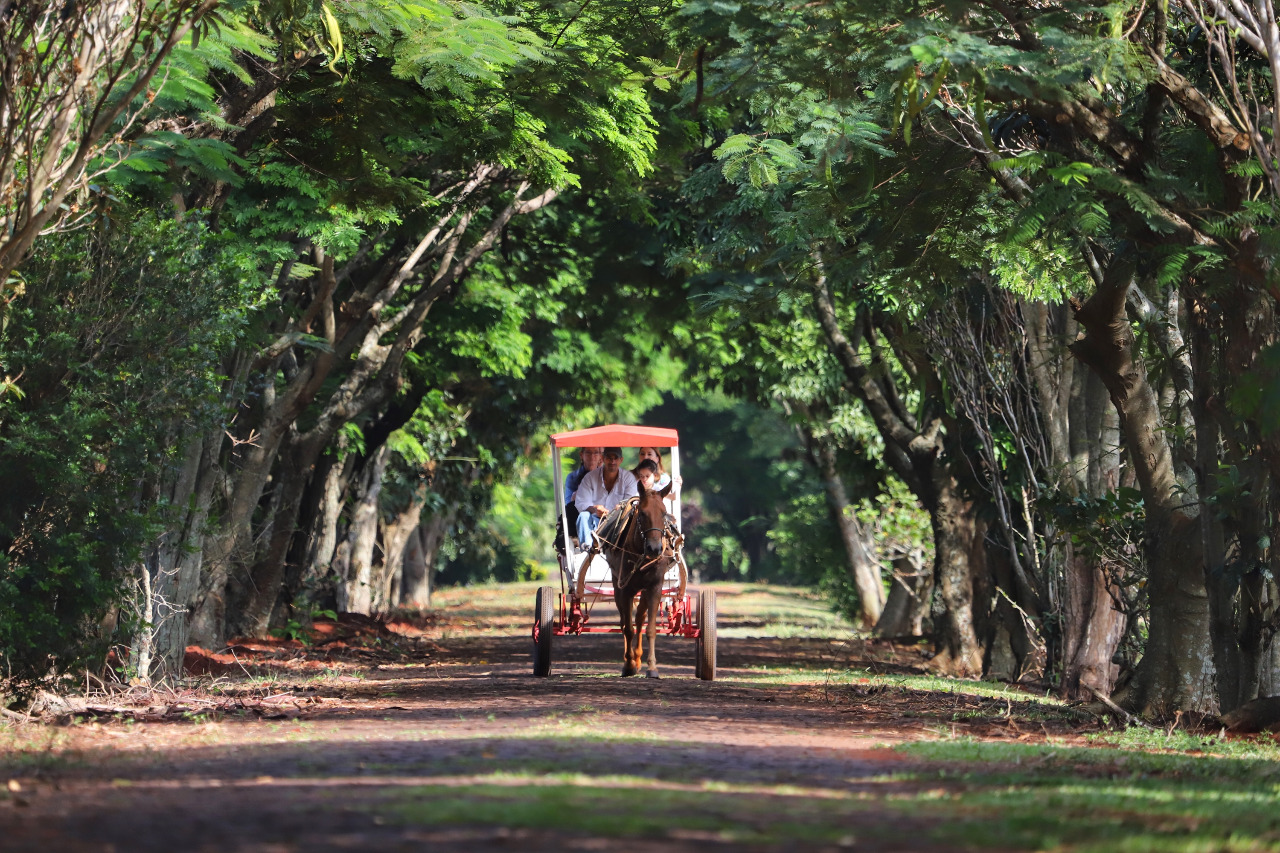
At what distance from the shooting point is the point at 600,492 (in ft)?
58.6

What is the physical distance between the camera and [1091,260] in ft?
47.4

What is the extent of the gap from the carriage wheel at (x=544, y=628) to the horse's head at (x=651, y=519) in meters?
1.71

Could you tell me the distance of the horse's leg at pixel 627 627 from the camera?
54.0 ft

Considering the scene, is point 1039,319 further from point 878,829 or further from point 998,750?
point 878,829

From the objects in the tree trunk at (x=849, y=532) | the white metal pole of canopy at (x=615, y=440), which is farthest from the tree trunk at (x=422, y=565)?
the white metal pole of canopy at (x=615, y=440)

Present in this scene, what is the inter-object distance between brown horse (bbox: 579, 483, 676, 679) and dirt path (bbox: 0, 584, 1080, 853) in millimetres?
909

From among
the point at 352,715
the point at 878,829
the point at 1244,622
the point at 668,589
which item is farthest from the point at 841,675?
the point at 878,829

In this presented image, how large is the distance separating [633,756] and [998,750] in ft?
9.32

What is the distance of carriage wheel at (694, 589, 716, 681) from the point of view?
16.6m

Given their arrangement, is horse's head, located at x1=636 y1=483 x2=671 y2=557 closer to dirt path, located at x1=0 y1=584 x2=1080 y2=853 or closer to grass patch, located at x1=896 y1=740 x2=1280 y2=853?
dirt path, located at x1=0 y1=584 x2=1080 y2=853

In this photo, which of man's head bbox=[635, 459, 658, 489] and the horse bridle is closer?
the horse bridle

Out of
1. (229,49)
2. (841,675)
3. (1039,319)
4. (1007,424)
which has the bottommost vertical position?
(841,675)

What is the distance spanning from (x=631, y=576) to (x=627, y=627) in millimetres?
761

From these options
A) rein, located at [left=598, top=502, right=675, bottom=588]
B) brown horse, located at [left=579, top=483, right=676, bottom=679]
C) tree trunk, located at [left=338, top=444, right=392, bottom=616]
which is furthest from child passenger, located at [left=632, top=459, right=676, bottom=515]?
tree trunk, located at [left=338, top=444, right=392, bottom=616]
